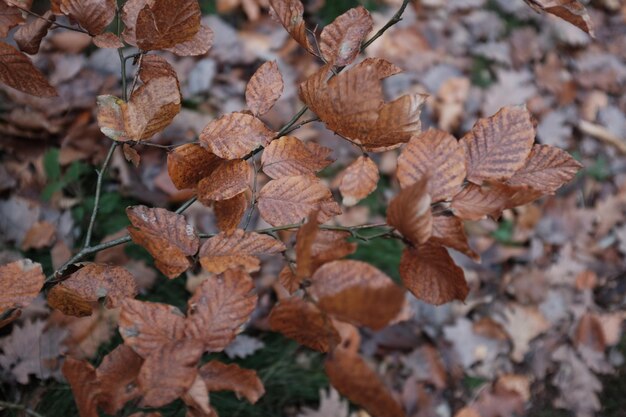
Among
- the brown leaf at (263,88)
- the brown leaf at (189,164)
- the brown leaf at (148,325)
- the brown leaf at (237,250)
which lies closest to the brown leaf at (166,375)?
the brown leaf at (148,325)

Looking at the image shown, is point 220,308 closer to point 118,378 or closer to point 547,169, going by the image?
point 118,378

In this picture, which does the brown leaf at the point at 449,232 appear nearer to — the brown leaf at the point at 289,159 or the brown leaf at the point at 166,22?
the brown leaf at the point at 289,159

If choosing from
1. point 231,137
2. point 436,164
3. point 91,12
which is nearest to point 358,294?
point 436,164

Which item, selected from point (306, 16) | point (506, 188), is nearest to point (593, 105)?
point (306, 16)

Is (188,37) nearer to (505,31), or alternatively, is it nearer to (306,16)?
(306,16)

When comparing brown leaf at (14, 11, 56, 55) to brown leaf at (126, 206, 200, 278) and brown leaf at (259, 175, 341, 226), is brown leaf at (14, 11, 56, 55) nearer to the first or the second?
brown leaf at (126, 206, 200, 278)

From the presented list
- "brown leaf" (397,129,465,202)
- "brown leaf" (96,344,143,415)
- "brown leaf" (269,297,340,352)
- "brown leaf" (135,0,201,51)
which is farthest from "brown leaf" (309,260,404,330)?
"brown leaf" (135,0,201,51)
